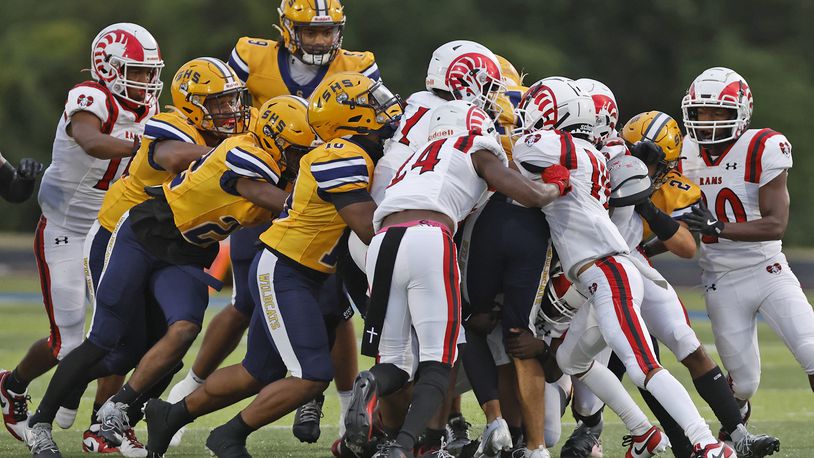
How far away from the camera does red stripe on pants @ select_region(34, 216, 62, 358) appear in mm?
6570

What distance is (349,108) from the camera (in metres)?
5.50

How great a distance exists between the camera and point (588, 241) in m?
5.41

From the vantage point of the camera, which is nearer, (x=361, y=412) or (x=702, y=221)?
(x=361, y=412)

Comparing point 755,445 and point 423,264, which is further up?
point 423,264

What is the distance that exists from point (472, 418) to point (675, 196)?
1.93m

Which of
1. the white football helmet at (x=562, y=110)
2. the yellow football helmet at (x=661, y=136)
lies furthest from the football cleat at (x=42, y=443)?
the yellow football helmet at (x=661, y=136)

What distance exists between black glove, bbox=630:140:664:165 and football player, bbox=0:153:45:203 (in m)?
2.96

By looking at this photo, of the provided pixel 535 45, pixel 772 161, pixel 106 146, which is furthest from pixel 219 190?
pixel 535 45

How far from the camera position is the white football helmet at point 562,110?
5.64 m

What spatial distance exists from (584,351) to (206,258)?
1.74 metres

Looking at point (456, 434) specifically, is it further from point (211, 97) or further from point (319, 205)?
point (211, 97)

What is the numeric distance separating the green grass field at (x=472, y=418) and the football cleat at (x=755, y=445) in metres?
0.60

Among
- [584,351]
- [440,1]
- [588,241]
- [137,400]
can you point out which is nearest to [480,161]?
[588,241]

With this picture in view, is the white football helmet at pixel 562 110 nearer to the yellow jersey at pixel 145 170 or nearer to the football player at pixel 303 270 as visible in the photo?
the football player at pixel 303 270
